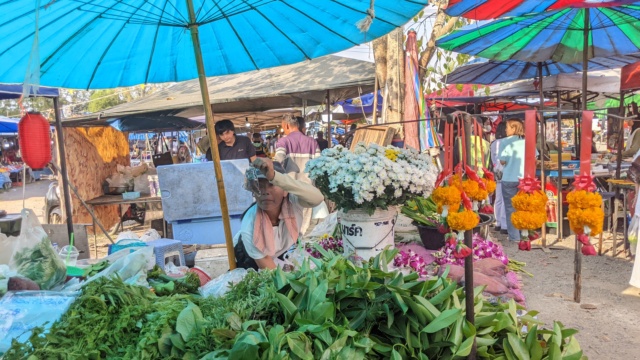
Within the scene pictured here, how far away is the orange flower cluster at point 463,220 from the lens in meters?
1.95

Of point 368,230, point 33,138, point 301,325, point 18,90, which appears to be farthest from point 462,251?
point 18,90

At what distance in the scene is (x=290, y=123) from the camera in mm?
6844

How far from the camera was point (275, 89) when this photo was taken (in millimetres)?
7020

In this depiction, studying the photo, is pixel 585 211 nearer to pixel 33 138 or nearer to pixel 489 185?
pixel 489 185

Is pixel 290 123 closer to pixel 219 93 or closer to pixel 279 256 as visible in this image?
pixel 219 93

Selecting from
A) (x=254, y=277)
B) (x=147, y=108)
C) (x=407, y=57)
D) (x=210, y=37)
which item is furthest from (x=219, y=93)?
(x=254, y=277)

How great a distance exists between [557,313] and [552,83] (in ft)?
14.5

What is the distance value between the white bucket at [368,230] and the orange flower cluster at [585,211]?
48.8 inches

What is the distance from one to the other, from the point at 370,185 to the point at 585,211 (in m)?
1.26

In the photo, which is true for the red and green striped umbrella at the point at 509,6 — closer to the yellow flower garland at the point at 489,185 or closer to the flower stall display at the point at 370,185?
the flower stall display at the point at 370,185

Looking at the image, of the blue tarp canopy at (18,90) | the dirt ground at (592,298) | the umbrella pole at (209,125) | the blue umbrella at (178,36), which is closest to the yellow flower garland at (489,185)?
the blue umbrella at (178,36)

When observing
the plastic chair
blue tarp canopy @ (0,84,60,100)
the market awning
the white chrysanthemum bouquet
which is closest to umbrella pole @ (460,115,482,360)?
the white chrysanthemum bouquet

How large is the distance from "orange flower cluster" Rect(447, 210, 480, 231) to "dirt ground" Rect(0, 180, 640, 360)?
229 cm

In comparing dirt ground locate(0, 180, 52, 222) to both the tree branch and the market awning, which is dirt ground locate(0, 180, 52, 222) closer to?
the market awning
